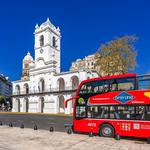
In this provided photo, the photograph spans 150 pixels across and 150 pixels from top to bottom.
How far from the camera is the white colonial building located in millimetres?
45250

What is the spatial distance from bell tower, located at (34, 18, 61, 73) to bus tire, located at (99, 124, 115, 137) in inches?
1392

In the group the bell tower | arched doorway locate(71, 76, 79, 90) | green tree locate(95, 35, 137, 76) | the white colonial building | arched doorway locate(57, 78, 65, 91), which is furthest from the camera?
the bell tower

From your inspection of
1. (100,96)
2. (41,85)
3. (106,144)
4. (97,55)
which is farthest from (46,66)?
(106,144)

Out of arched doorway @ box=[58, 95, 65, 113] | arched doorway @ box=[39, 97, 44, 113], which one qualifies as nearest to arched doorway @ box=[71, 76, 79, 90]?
arched doorway @ box=[58, 95, 65, 113]

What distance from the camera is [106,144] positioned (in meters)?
10.2

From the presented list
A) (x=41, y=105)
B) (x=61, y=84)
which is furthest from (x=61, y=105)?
(x=41, y=105)

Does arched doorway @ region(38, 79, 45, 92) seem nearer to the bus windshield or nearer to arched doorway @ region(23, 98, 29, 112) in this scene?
arched doorway @ region(23, 98, 29, 112)

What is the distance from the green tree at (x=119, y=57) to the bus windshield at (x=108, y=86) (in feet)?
69.0

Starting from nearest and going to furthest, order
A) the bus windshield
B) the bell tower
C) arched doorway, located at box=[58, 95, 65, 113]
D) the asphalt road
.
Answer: the bus windshield < the asphalt road < arched doorway, located at box=[58, 95, 65, 113] < the bell tower

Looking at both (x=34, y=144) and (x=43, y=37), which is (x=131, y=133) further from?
(x=43, y=37)

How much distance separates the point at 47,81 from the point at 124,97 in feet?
121

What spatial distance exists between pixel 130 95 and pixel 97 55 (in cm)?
2523

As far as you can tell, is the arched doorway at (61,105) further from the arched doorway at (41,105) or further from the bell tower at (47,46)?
the bell tower at (47,46)

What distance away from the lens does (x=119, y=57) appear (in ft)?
113
